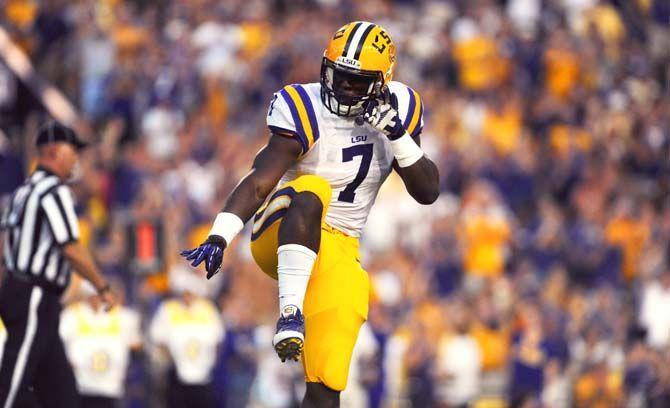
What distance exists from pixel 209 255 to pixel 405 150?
109 centimetres

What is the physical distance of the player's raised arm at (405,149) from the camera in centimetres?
654

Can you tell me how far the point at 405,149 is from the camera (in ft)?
21.9

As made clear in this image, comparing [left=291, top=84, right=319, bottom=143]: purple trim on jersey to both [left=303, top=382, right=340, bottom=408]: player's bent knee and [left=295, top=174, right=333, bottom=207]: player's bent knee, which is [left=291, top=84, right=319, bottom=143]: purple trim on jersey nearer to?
[left=295, top=174, right=333, bottom=207]: player's bent knee

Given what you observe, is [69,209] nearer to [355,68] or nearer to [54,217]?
[54,217]

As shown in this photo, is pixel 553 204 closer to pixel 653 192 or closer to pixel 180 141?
pixel 653 192

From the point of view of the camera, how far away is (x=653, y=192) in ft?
56.0

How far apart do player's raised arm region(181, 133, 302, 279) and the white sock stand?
0.24m

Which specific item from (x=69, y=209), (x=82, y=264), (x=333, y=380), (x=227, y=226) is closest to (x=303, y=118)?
(x=227, y=226)

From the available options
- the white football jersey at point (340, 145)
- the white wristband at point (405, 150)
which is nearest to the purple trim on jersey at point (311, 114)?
the white football jersey at point (340, 145)

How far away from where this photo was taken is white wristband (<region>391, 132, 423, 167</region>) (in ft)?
21.9

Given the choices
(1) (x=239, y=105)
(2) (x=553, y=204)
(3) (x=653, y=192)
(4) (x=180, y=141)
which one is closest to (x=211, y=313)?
(4) (x=180, y=141)

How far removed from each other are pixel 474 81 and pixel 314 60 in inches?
83.7

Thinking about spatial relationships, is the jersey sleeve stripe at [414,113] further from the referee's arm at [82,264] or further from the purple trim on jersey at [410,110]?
the referee's arm at [82,264]

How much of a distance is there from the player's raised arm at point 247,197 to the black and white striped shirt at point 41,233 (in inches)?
76.3
